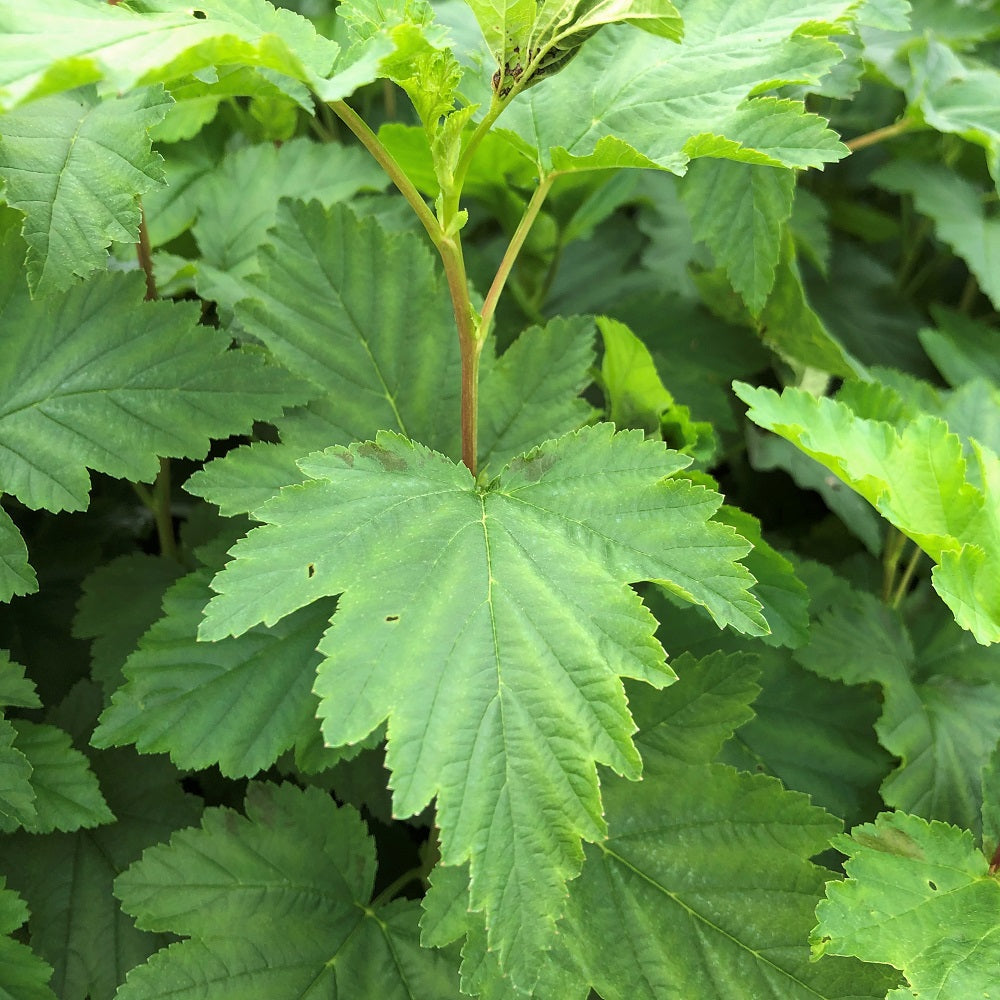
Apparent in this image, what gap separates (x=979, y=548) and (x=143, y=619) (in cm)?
79

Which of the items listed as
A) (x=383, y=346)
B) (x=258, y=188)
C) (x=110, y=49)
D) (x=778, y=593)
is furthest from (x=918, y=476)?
(x=258, y=188)

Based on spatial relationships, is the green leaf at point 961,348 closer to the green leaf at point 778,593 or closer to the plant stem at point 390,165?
the green leaf at point 778,593

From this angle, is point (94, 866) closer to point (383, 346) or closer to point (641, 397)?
point (383, 346)

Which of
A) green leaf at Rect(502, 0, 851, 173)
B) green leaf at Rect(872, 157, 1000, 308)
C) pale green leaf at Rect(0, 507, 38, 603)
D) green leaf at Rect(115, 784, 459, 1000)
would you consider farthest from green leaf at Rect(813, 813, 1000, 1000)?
green leaf at Rect(872, 157, 1000, 308)

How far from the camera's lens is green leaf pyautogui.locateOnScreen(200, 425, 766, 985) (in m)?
0.61

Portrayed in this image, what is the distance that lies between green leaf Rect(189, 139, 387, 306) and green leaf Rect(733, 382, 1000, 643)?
0.60m

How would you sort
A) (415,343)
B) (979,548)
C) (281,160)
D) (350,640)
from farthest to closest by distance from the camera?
(281,160) → (415,343) → (979,548) → (350,640)

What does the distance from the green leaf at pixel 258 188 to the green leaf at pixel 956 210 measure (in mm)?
800

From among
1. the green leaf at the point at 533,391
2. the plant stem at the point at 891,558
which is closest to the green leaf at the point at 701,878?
the green leaf at the point at 533,391

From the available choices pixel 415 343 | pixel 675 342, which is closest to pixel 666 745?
pixel 415 343

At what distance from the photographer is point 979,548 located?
0.77m

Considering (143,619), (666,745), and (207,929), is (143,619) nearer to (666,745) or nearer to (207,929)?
(207,929)

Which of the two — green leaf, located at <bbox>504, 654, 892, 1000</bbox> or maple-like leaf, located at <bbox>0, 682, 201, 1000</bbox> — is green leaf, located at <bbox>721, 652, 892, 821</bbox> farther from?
maple-like leaf, located at <bbox>0, 682, 201, 1000</bbox>

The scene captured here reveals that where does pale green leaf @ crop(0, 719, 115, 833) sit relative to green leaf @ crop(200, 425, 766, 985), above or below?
below
